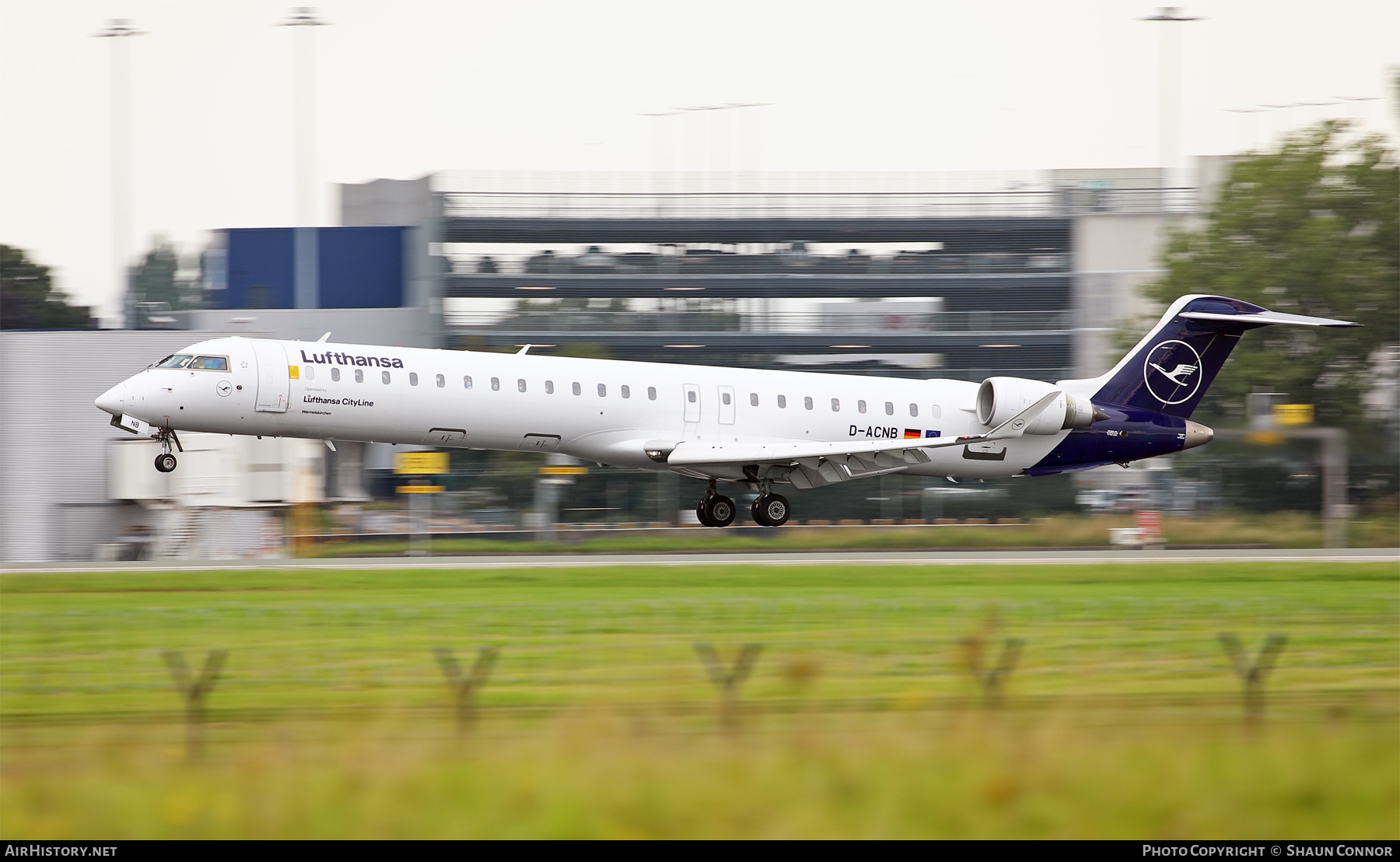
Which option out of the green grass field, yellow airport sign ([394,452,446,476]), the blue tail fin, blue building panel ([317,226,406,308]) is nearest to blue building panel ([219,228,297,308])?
blue building panel ([317,226,406,308])

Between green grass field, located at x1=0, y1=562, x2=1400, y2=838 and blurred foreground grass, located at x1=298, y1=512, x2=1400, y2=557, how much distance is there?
1420 cm

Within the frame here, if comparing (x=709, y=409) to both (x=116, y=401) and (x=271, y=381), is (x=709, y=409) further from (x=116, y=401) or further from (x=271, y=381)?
(x=116, y=401)

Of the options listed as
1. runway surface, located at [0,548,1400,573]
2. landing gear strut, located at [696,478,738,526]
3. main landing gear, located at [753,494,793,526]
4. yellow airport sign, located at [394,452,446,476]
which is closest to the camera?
runway surface, located at [0,548,1400,573]

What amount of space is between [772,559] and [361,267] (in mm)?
39192

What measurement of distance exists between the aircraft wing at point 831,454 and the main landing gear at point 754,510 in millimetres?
675

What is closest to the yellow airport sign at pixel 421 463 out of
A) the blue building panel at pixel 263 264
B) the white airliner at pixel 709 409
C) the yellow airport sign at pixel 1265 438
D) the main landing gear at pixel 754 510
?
the white airliner at pixel 709 409

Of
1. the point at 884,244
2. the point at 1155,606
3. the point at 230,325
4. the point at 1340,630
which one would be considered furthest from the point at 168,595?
the point at 884,244

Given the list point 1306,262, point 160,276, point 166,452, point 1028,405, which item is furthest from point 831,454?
point 160,276

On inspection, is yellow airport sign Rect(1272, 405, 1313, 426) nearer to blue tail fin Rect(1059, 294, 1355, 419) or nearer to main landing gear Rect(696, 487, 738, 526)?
blue tail fin Rect(1059, 294, 1355, 419)

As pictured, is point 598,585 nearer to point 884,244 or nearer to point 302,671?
point 302,671

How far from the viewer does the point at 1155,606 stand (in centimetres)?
1684

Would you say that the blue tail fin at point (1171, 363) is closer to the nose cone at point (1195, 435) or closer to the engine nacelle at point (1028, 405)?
the nose cone at point (1195, 435)

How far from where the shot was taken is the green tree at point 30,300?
226 ft

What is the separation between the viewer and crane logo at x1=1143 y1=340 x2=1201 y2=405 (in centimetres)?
3216
